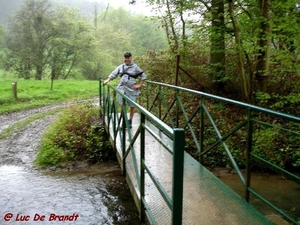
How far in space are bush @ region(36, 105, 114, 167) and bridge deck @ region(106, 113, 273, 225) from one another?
3725 mm

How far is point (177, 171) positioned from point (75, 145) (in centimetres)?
675

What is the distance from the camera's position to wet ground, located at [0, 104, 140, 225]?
16.7 ft

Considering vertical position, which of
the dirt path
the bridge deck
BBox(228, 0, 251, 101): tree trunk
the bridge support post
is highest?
BBox(228, 0, 251, 101): tree trunk

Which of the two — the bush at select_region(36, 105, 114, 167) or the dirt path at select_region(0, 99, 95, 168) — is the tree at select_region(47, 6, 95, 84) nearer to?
the dirt path at select_region(0, 99, 95, 168)

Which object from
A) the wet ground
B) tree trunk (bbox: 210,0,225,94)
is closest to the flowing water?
the wet ground

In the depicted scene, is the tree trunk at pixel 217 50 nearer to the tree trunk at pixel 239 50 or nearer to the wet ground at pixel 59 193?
the tree trunk at pixel 239 50

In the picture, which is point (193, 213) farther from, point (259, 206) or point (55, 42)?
point (55, 42)

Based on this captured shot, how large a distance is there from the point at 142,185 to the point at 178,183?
1358mm

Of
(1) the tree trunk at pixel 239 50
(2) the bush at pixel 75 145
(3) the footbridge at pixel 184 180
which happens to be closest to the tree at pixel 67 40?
(2) the bush at pixel 75 145

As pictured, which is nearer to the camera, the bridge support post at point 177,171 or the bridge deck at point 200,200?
the bridge support post at point 177,171

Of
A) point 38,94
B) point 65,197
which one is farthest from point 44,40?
point 65,197

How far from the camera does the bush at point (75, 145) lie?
804 centimetres

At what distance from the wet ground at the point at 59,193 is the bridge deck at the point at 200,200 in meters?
1.28

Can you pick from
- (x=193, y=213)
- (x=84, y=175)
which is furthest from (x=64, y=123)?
(x=193, y=213)
